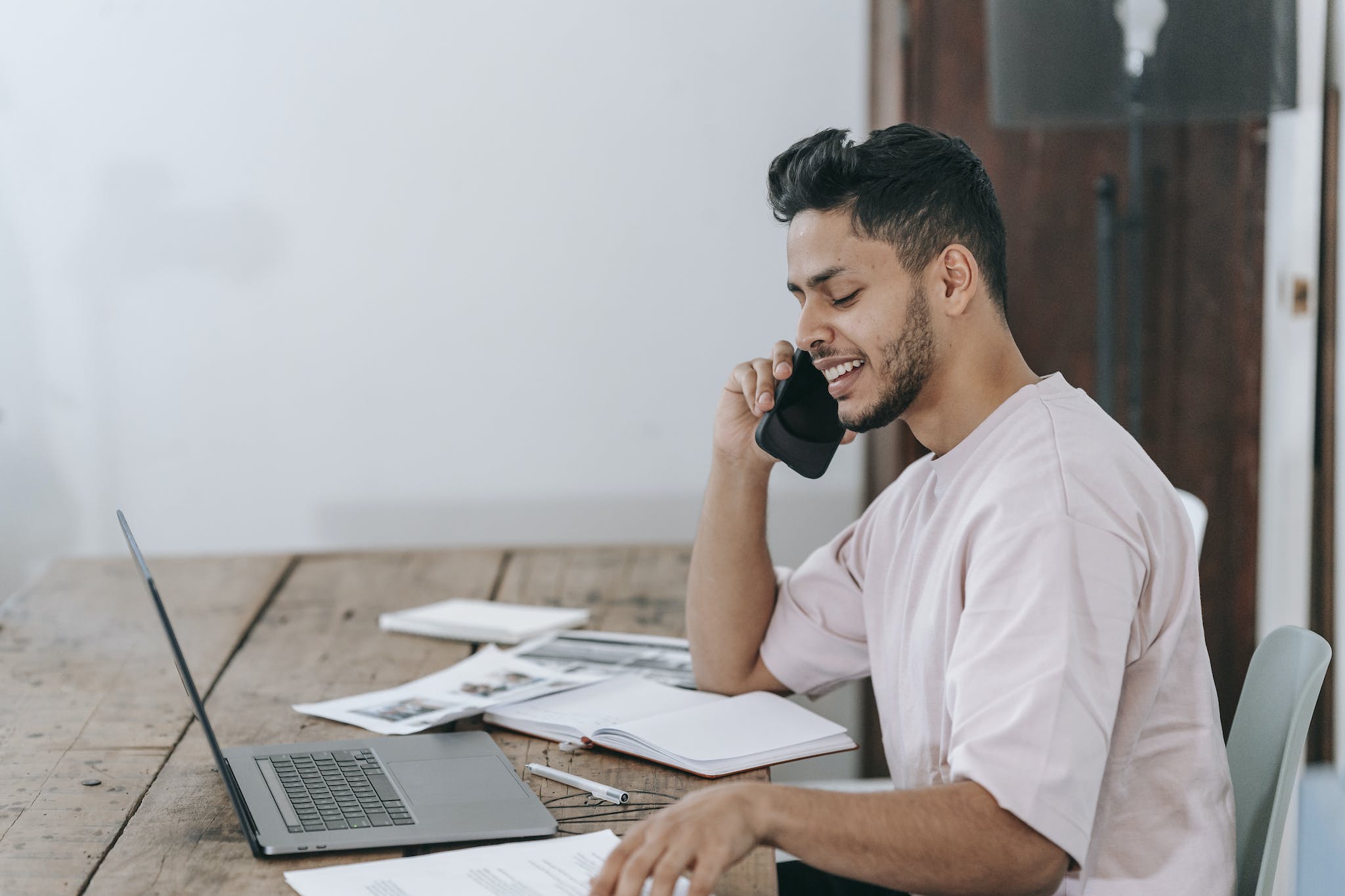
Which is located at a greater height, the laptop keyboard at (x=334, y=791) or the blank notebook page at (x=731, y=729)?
the laptop keyboard at (x=334, y=791)

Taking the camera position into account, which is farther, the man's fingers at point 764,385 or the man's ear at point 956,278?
the man's fingers at point 764,385

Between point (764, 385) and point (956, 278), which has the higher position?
point (956, 278)

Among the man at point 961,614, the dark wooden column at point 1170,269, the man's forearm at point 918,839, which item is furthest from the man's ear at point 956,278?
the dark wooden column at point 1170,269

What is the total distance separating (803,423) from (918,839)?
0.69 meters

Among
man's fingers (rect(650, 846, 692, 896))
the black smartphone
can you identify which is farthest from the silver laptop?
the black smartphone

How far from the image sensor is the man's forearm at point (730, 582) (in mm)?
1468

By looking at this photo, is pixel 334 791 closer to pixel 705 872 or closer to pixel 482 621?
pixel 705 872

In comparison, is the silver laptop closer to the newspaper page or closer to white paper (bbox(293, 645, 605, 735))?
white paper (bbox(293, 645, 605, 735))

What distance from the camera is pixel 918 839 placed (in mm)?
932

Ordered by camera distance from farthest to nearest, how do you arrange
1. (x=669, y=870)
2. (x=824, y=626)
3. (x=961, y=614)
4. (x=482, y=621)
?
(x=482, y=621) → (x=824, y=626) → (x=961, y=614) → (x=669, y=870)

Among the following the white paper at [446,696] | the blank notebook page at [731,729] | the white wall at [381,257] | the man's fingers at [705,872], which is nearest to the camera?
the man's fingers at [705,872]

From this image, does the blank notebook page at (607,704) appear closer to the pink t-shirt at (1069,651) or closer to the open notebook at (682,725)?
the open notebook at (682,725)

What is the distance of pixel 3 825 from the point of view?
1.15 m

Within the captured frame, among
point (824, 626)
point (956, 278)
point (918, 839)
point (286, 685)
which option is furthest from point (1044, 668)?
point (286, 685)
